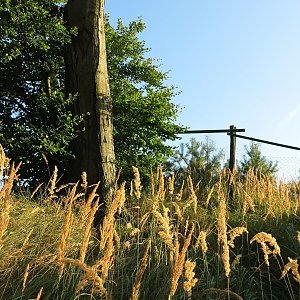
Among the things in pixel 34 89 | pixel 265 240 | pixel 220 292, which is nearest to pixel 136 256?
pixel 220 292

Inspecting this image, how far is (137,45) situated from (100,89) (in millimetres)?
3337

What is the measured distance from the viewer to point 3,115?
768 cm

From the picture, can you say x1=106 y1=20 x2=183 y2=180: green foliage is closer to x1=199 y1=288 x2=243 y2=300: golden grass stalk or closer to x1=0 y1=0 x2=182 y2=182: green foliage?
x1=0 y1=0 x2=182 y2=182: green foliage

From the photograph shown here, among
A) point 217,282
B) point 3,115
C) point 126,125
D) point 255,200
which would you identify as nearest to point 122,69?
point 126,125

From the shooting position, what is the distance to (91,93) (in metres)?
6.96

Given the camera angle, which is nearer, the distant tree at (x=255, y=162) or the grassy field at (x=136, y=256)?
the grassy field at (x=136, y=256)

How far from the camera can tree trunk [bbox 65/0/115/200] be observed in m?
6.71

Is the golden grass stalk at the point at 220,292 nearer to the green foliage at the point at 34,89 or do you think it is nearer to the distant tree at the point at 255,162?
the green foliage at the point at 34,89

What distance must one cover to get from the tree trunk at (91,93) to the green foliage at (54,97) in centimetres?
16

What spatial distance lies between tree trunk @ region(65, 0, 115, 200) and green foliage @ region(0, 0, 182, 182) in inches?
6.4

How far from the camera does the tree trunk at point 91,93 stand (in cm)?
671

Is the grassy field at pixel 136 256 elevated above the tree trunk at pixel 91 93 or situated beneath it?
situated beneath

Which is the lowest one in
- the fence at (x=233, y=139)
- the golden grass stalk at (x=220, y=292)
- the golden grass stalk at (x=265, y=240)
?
the golden grass stalk at (x=220, y=292)

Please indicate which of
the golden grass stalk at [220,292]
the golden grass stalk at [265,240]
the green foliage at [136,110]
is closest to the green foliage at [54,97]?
the green foliage at [136,110]
